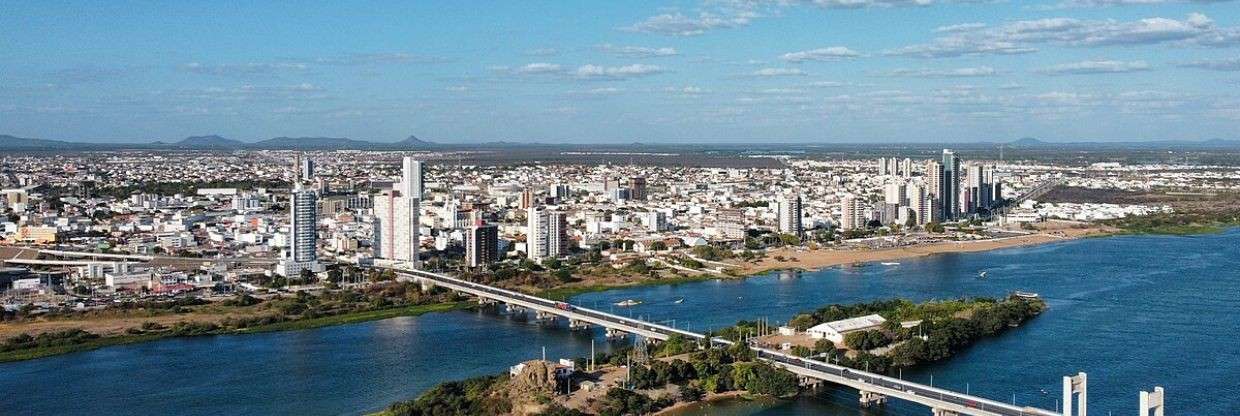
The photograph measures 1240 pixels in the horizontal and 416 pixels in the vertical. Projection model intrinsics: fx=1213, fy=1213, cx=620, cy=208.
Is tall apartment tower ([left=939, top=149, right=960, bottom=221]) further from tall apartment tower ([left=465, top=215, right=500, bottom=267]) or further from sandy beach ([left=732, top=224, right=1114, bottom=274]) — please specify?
tall apartment tower ([left=465, top=215, right=500, bottom=267])

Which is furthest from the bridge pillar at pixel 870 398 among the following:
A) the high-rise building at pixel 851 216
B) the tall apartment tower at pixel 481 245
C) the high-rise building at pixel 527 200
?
the high-rise building at pixel 527 200

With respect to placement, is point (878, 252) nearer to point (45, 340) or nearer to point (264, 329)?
point (264, 329)

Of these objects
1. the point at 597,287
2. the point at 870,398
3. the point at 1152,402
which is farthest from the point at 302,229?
the point at 1152,402

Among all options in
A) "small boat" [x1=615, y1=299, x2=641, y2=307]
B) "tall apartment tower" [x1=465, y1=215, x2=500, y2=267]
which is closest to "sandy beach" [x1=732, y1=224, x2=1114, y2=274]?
"small boat" [x1=615, y1=299, x2=641, y2=307]

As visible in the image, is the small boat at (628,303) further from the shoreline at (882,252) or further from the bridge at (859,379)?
the shoreline at (882,252)

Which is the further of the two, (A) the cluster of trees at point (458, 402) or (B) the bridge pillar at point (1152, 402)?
(A) the cluster of trees at point (458, 402)

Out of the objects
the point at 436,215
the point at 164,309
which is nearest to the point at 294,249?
the point at 164,309

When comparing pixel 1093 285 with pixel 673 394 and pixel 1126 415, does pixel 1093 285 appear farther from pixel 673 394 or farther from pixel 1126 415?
pixel 673 394
